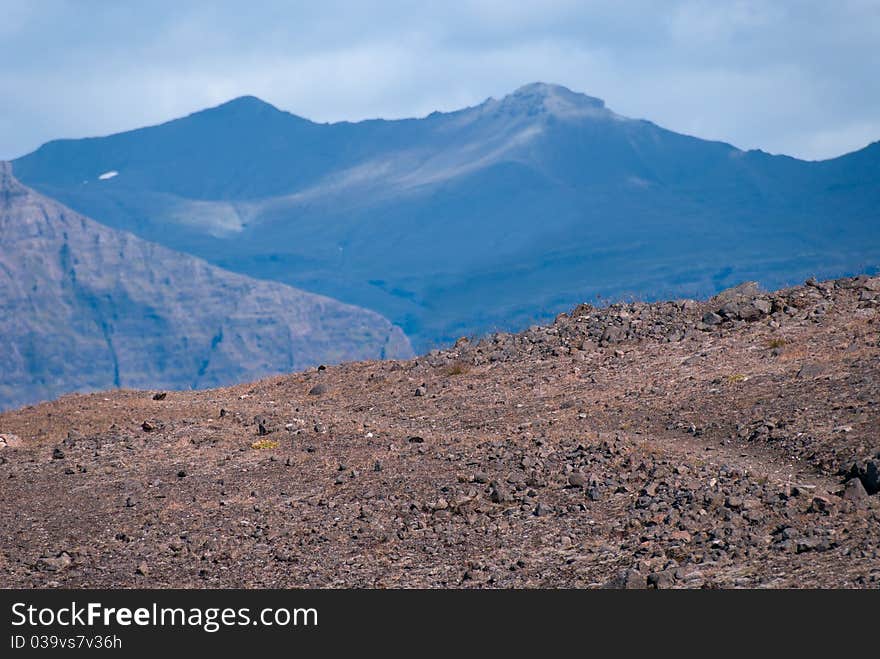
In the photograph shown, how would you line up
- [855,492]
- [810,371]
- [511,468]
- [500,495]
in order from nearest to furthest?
1. [855,492]
2. [500,495]
3. [511,468]
4. [810,371]

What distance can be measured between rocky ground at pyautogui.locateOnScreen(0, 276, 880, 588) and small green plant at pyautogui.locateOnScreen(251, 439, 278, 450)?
0.05m

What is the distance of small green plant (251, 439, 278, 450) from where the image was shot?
1653 centimetres

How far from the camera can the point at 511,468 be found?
14.0 m

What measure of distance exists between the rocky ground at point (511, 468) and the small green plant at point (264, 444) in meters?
0.05

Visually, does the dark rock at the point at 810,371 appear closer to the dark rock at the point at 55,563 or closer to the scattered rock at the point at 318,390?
the scattered rock at the point at 318,390

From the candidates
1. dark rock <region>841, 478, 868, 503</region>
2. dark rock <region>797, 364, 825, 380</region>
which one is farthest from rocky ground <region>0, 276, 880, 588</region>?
dark rock <region>797, 364, 825, 380</region>

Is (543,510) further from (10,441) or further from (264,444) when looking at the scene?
(10,441)

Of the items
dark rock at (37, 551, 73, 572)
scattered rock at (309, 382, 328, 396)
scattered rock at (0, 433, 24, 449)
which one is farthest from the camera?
scattered rock at (309, 382, 328, 396)

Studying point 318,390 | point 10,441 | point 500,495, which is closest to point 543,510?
point 500,495

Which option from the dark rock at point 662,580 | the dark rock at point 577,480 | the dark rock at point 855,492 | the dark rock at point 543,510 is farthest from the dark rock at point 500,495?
the dark rock at point 855,492

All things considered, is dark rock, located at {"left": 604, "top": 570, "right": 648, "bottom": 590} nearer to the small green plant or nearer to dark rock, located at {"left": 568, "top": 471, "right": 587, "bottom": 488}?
dark rock, located at {"left": 568, "top": 471, "right": 587, "bottom": 488}

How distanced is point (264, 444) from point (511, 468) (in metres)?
4.12

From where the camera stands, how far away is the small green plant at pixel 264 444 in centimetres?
1653

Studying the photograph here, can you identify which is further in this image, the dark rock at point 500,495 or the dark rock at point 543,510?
the dark rock at point 500,495
